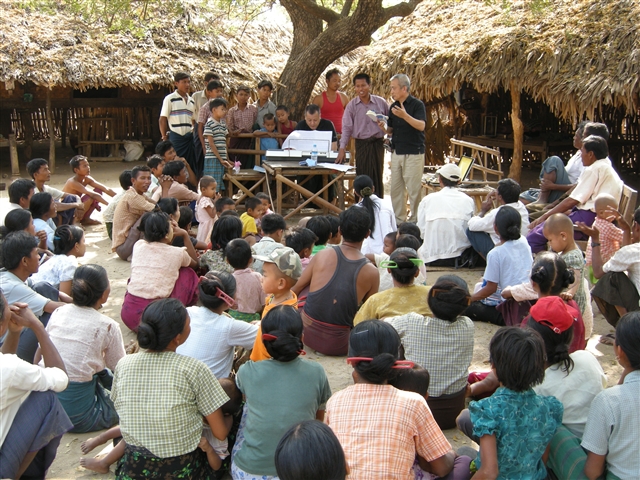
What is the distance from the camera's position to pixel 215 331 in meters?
3.67

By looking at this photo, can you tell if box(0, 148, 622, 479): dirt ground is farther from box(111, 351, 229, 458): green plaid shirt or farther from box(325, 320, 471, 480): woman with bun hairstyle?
box(325, 320, 471, 480): woman with bun hairstyle

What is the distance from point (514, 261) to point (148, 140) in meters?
12.0

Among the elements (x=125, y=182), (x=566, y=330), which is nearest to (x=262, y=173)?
(x=125, y=182)

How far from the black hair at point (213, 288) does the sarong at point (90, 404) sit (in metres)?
0.77

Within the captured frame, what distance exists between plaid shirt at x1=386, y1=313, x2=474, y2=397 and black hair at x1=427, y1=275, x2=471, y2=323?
0.06m

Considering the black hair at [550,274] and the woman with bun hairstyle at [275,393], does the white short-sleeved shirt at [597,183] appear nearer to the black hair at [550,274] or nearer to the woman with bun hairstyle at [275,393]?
the black hair at [550,274]

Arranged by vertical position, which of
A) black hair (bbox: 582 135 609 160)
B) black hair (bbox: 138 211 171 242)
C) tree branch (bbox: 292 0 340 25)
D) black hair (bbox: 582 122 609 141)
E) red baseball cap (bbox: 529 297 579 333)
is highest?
tree branch (bbox: 292 0 340 25)

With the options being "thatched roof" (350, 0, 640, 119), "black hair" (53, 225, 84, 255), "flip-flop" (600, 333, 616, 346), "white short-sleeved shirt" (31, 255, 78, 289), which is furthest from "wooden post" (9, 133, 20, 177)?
"flip-flop" (600, 333, 616, 346)

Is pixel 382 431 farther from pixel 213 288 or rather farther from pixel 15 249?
pixel 15 249

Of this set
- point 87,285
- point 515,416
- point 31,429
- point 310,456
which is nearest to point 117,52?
point 87,285

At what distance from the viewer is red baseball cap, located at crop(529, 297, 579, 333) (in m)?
3.19

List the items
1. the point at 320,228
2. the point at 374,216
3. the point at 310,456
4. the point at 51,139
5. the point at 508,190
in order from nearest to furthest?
the point at 310,456
the point at 320,228
the point at 508,190
the point at 374,216
the point at 51,139

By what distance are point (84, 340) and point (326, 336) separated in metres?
1.68

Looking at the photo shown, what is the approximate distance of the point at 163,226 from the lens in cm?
493
